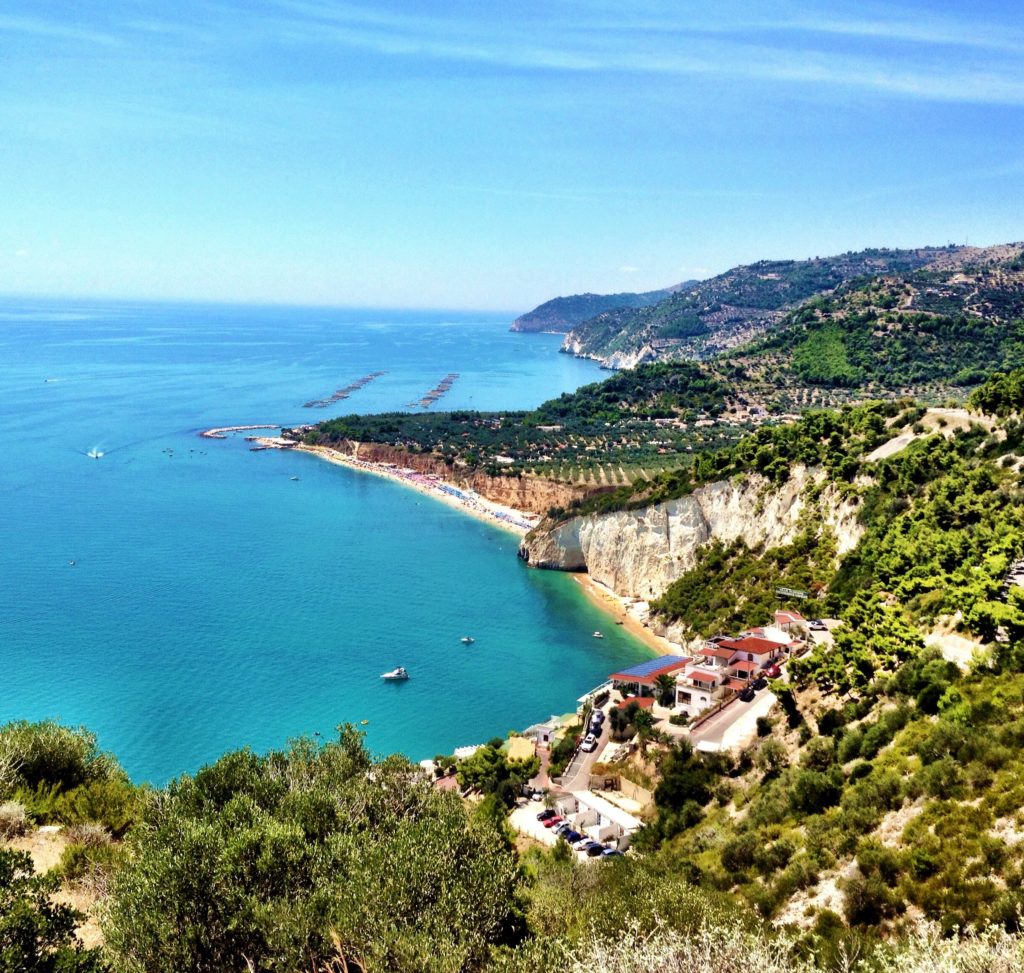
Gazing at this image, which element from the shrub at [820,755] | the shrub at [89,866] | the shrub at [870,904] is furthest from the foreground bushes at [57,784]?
the shrub at [820,755]

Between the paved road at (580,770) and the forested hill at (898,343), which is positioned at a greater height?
the forested hill at (898,343)

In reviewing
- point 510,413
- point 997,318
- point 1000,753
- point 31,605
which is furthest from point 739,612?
point 997,318

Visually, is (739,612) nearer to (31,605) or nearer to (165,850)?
(165,850)

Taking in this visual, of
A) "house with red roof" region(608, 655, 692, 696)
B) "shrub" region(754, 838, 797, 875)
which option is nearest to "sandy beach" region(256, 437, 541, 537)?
"house with red roof" region(608, 655, 692, 696)

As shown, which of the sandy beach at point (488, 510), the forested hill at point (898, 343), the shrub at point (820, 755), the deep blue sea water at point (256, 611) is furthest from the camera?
the forested hill at point (898, 343)

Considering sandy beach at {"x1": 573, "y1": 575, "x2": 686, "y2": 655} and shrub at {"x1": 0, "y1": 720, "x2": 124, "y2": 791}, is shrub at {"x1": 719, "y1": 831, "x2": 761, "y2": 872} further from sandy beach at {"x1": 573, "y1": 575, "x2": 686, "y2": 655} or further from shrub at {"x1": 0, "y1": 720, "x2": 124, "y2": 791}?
sandy beach at {"x1": 573, "y1": 575, "x2": 686, "y2": 655}

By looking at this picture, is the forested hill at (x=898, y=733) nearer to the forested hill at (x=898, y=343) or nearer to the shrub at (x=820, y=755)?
the shrub at (x=820, y=755)

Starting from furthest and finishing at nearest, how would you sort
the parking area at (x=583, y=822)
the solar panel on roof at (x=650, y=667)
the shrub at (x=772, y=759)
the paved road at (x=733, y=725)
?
the solar panel on roof at (x=650, y=667)
the paved road at (x=733, y=725)
the parking area at (x=583, y=822)
the shrub at (x=772, y=759)
